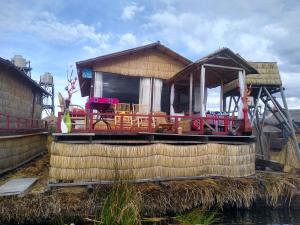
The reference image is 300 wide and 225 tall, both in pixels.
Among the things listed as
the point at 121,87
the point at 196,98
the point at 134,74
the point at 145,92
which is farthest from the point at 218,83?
the point at 121,87

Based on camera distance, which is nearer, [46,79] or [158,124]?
[158,124]

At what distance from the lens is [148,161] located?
10.8 meters

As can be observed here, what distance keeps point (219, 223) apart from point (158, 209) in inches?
104

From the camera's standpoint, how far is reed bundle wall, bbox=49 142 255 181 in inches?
397

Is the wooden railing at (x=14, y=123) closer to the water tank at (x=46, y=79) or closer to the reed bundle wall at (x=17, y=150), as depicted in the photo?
the reed bundle wall at (x=17, y=150)

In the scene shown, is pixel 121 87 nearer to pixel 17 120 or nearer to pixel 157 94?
pixel 157 94

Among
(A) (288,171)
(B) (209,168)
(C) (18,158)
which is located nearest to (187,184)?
(B) (209,168)

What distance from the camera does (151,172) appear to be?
10.8 m

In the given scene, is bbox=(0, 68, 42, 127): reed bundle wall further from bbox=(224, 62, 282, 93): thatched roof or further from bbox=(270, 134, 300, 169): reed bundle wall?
bbox=(270, 134, 300, 169): reed bundle wall

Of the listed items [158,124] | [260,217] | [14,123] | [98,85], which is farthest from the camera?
[14,123]

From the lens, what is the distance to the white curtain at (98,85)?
1560 centimetres

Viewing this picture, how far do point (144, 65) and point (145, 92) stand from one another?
1.66m

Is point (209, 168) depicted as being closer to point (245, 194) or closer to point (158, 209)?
point (245, 194)

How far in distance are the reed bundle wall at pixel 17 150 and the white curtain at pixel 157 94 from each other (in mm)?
7641
